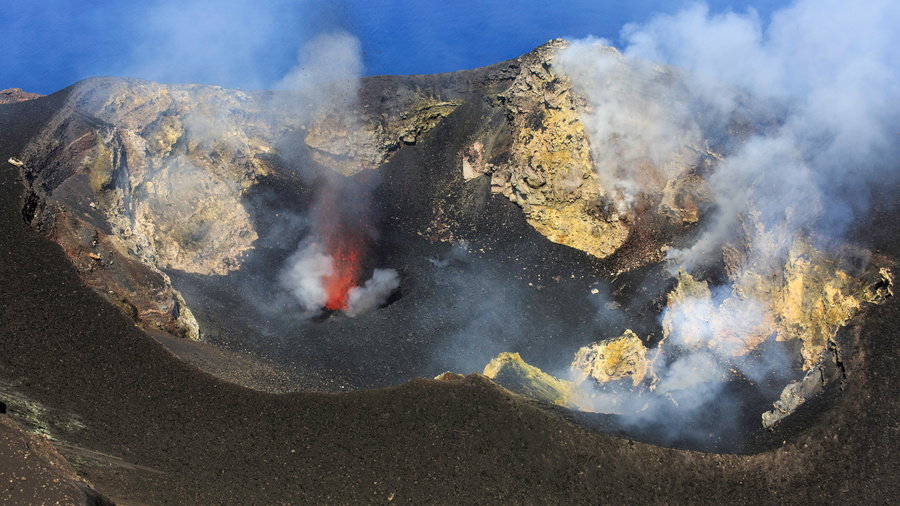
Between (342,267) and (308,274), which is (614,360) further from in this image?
(308,274)

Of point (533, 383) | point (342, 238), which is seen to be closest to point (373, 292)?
point (342, 238)

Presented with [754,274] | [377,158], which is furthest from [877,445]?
[377,158]

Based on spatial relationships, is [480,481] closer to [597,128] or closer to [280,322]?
[280,322]

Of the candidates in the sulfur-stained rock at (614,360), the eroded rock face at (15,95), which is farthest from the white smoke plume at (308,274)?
the eroded rock face at (15,95)

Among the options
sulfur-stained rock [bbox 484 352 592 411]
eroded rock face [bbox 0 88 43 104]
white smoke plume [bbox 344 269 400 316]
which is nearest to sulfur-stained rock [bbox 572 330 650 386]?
sulfur-stained rock [bbox 484 352 592 411]

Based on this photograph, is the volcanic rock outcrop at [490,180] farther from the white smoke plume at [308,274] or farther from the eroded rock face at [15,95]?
the eroded rock face at [15,95]

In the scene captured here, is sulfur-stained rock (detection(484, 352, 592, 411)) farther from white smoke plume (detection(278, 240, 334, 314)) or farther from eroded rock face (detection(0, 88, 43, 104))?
eroded rock face (detection(0, 88, 43, 104))
